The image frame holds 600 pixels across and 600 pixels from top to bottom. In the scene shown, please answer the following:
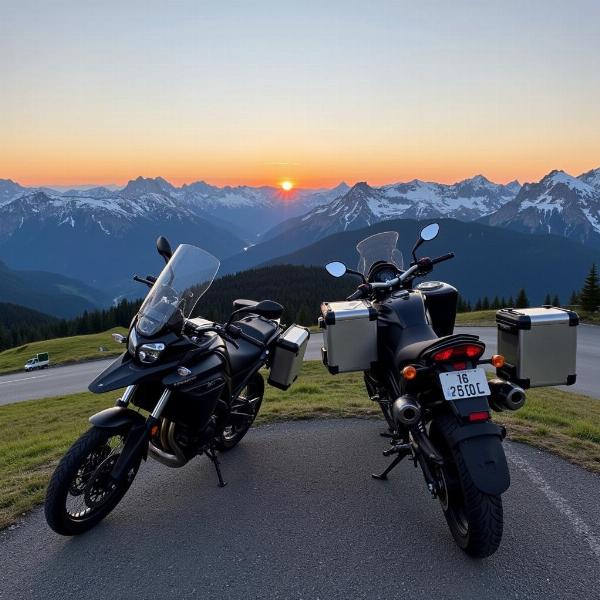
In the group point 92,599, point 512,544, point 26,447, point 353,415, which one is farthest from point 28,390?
point 512,544

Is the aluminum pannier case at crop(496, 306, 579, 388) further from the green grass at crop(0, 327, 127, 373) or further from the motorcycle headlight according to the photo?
the green grass at crop(0, 327, 127, 373)

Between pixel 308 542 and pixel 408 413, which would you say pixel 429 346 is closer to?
pixel 408 413

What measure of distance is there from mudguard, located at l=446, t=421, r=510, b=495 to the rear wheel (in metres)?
2.92

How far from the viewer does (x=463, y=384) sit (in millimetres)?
3908

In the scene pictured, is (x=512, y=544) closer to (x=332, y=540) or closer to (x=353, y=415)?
(x=332, y=540)

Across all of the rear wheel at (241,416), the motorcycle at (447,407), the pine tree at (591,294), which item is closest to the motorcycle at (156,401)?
the rear wheel at (241,416)

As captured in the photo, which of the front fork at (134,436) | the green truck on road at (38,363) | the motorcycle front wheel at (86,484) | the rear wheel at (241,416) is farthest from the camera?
the green truck on road at (38,363)

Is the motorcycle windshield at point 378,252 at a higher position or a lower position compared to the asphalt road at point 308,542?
higher

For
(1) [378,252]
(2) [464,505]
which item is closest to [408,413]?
(2) [464,505]

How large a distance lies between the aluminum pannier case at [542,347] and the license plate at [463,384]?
1452 millimetres

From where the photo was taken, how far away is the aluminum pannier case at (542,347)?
5090mm

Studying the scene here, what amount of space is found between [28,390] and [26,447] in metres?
18.8

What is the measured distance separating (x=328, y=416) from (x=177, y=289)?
11.6ft

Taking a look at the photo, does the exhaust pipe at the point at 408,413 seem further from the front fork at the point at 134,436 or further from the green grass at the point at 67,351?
the green grass at the point at 67,351
